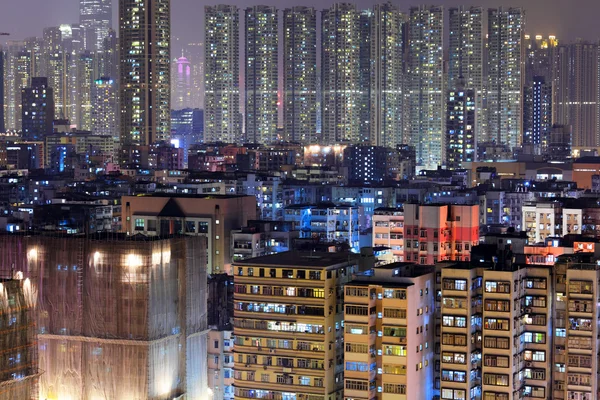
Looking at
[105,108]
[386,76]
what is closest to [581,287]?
[386,76]

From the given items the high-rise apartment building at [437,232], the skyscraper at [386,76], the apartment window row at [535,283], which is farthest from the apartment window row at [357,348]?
the skyscraper at [386,76]

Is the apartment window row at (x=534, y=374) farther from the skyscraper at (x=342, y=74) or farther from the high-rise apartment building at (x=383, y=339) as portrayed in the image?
the skyscraper at (x=342, y=74)

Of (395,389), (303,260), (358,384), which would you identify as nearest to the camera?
(395,389)

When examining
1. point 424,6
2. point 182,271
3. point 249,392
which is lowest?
point 249,392

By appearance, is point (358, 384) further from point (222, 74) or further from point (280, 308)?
point (222, 74)

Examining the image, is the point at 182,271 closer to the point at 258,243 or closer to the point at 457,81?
the point at 258,243

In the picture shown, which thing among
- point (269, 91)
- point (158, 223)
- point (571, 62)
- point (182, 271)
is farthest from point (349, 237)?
point (571, 62)

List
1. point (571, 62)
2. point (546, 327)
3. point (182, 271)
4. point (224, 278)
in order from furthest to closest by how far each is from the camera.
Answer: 1. point (571, 62)
2. point (224, 278)
3. point (182, 271)
4. point (546, 327)
